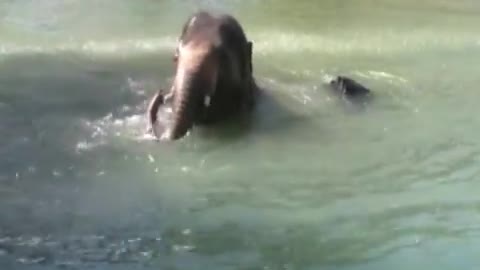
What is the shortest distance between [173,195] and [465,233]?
1.99m

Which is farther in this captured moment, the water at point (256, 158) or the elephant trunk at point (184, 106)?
the elephant trunk at point (184, 106)

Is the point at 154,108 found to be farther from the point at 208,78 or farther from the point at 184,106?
the point at 208,78

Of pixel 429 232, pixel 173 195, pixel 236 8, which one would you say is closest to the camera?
pixel 429 232

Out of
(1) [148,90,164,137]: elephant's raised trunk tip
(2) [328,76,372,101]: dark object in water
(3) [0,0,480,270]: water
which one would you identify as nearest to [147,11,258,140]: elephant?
(1) [148,90,164,137]: elephant's raised trunk tip

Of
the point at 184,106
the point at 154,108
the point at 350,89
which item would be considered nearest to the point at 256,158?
the point at 184,106

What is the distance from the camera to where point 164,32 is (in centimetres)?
1213

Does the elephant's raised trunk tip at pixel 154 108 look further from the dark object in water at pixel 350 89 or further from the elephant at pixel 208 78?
the dark object in water at pixel 350 89

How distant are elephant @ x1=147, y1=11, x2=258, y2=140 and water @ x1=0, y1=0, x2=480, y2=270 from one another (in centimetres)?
17

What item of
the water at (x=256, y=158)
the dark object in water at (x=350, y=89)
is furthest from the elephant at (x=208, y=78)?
the dark object in water at (x=350, y=89)

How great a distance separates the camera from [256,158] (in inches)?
322

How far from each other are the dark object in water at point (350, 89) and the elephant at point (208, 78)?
788 mm

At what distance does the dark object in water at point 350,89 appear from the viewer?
9.51 meters

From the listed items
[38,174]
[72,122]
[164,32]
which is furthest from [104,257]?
[164,32]

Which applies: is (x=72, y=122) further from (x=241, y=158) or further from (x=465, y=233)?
(x=465, y=233)
